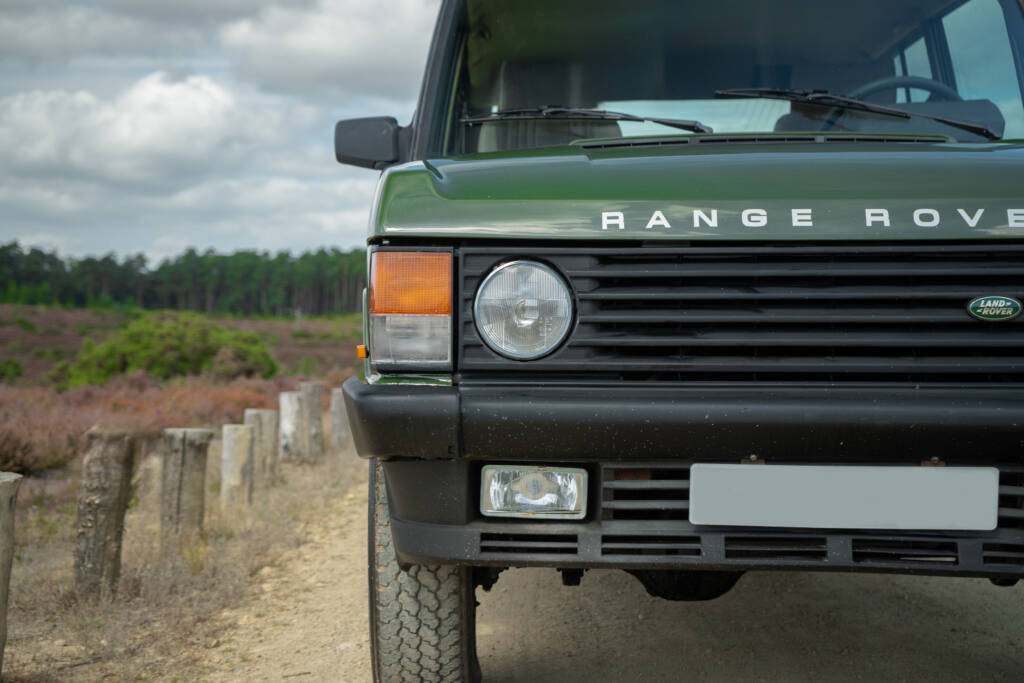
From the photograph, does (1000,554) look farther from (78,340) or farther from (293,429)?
(78,340)

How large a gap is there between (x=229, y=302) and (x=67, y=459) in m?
73.8

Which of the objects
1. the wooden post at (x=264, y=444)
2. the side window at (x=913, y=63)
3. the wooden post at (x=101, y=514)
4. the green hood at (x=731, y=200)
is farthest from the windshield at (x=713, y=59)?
the wooden post at (x=264, y=444)

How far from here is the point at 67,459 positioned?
9805 mm

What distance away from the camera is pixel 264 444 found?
919cm

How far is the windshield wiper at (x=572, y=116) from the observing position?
307cm

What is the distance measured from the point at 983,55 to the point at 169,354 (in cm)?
1950

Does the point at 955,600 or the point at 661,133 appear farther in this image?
the point at 955,600

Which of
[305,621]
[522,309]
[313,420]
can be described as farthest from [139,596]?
[313,420]

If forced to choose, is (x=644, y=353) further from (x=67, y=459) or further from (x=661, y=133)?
(x=67, y=459)

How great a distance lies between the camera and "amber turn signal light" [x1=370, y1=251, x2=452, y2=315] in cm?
215

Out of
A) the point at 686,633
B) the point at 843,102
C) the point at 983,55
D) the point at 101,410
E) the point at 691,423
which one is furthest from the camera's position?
the point at 101,410

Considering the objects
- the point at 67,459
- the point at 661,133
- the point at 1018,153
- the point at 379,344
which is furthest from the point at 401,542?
the point at 67,459

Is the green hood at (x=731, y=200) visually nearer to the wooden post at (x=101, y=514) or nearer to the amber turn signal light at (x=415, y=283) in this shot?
the amber turn signal light at (x=415, y=283)

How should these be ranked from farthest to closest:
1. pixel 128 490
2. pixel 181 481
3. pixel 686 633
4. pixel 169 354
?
pixel 169 354
pixel 181 481
pixel 128 490
pixel 686 633
